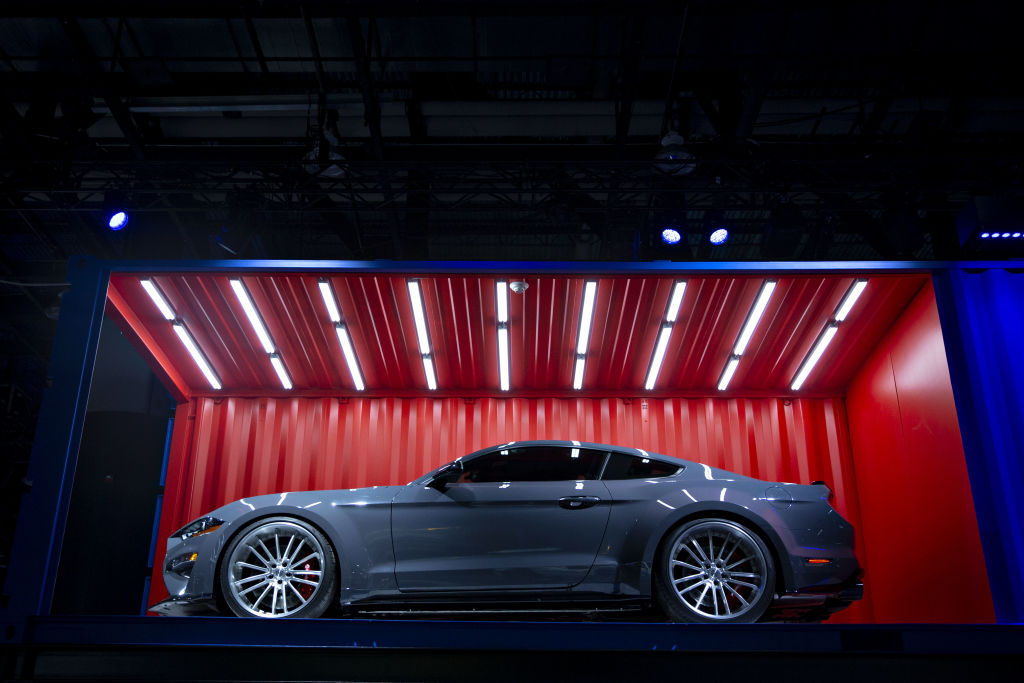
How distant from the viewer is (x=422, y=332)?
942 cm

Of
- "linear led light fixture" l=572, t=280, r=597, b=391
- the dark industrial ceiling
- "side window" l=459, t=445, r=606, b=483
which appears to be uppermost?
the dark industrial ceiling

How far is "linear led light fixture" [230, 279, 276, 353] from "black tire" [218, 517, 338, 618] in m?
3.52

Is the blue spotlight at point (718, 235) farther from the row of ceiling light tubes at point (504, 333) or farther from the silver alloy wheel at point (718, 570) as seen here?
the silver alloy wheel at point (718, 570)

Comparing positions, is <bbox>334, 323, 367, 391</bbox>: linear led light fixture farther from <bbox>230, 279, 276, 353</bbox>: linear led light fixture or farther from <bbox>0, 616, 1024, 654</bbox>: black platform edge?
<bbox>0, 616, 1024, 654</bbox>: black platform edge

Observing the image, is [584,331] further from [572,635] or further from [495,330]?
[572,635]

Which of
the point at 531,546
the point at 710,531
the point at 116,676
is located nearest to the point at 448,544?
the point at 531,546

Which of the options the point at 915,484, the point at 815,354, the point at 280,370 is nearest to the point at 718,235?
the point at 815,354

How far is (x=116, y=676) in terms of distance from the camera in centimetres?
525

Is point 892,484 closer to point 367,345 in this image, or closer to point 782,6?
point 782,6

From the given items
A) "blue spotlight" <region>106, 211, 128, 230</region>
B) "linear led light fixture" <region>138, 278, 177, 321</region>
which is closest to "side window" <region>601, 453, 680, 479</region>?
"linear led light fixture" <region>138, 278, 177, 321</region>

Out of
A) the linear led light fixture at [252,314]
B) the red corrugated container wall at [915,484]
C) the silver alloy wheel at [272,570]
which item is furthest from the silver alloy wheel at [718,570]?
the linear led light fixture at [252,314]

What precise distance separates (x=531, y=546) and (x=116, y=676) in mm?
2947

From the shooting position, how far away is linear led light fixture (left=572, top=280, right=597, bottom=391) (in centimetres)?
873

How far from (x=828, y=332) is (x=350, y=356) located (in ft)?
19.2
